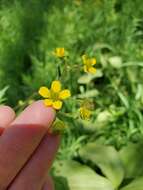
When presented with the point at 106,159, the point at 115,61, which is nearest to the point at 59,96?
the point at 106,159

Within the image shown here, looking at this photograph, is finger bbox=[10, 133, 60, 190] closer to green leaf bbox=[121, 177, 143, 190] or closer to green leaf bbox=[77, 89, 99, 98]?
green leaf bbox=[121, 177, 143, 190]

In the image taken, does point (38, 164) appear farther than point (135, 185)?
No

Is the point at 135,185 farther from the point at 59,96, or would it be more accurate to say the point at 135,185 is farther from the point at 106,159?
the point at 59,96

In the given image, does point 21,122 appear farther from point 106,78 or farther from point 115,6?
point 115,6

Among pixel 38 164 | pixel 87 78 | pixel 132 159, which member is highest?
pixel 38 164

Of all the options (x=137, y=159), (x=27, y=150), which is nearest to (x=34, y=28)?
(x=137, y=159)

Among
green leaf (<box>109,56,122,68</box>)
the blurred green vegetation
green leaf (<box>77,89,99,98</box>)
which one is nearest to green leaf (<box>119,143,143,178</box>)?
the blurred green vegetation

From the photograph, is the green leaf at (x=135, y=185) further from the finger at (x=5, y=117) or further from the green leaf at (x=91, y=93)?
the finger at (x=5, y=117)

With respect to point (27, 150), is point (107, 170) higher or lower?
lower
